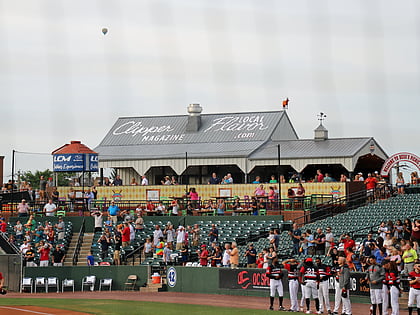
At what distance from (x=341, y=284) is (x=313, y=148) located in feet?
74.9

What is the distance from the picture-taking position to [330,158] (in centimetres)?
4225

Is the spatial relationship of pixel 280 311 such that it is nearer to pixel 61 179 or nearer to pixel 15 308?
pixel 15 308

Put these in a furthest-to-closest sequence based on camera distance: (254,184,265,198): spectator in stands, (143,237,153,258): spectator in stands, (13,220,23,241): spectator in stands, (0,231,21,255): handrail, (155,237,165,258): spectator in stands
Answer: (254,184,265,198): spectator in stands → (13,220,23,241): spectator in stands → (0,231,21,255): handrail → (143,237,153,258): spectator in stands → (155,237,165,258): spectator in stands

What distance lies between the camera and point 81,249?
36281 mm

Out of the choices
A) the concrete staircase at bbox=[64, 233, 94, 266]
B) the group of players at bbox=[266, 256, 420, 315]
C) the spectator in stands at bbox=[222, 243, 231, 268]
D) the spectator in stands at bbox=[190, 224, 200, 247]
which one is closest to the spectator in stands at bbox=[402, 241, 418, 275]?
the group of players at bbox=[266, 256, 420, 315]

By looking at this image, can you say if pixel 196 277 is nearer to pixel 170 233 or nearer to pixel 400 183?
pixel 170 233

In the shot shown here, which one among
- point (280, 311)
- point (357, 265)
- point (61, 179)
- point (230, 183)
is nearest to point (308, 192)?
point (230, 183)

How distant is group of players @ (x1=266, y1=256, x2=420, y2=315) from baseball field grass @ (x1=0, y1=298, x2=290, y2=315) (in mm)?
1121

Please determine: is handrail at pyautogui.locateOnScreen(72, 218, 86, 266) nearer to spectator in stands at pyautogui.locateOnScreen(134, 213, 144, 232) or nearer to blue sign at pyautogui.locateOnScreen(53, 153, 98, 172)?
spectator in stands at pyautogui.locateOnScreen(134, 213, 144, 232)

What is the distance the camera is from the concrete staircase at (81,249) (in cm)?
3497

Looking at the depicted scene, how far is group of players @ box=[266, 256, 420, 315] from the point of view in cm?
2089

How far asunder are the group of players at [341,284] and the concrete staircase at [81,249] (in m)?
13.2

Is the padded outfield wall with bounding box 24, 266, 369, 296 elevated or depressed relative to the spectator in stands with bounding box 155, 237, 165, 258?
depressed

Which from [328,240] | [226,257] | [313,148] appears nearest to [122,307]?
[226,257]
